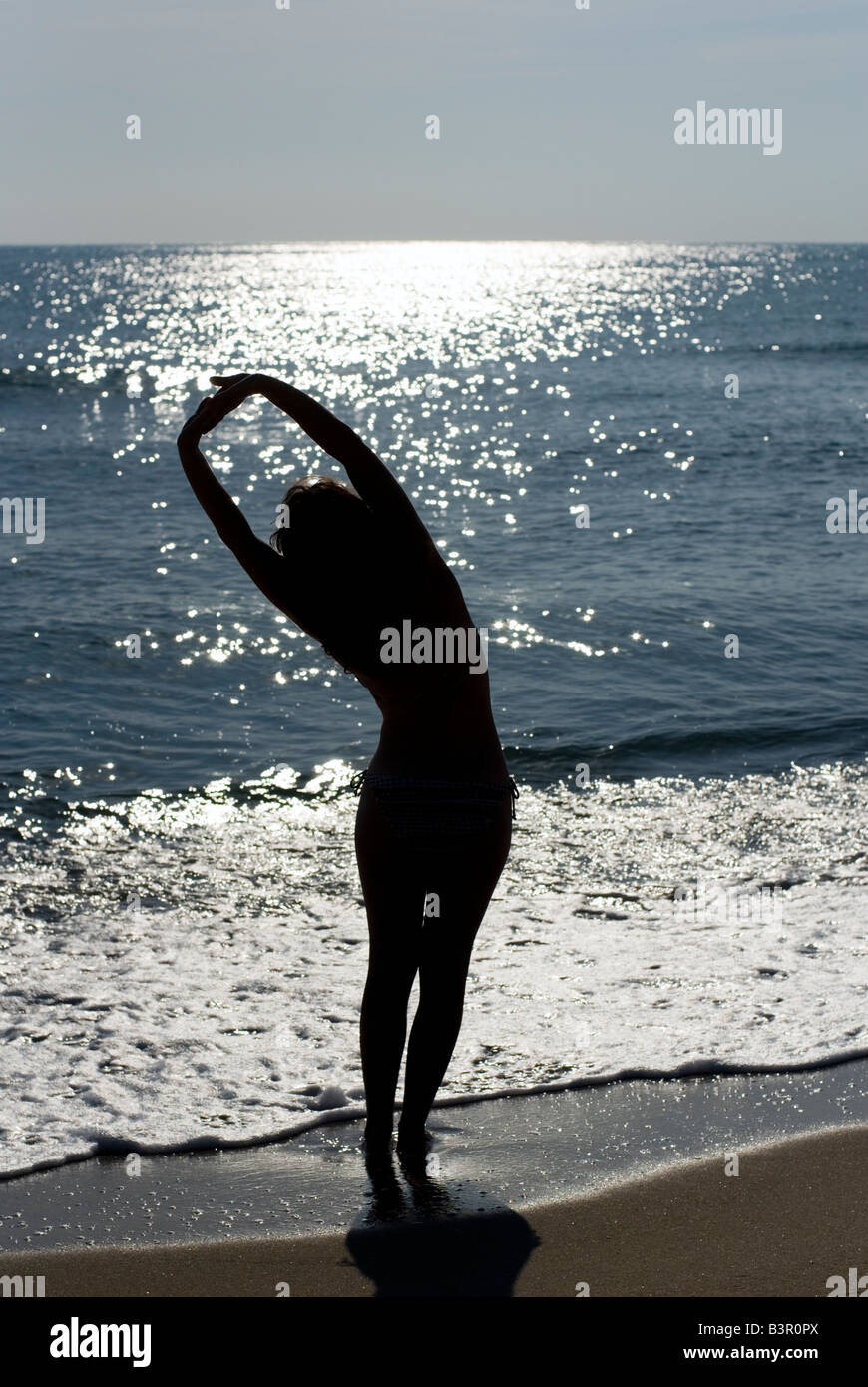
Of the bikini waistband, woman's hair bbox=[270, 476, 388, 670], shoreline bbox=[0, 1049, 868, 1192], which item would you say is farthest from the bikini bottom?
shoreline bbox=[0, 1049, 868, 1192]

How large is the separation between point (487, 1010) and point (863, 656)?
22.4 feet

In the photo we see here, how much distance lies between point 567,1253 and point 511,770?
4884 mm

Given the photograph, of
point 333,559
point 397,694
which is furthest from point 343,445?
point 397,694

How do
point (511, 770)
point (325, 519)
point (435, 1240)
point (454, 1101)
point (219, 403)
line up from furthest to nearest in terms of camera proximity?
1. point (511, 770)
2. point (454, 1101)
3. point (435, 1240)
4. point (219, 403)
5. point (325, 519)

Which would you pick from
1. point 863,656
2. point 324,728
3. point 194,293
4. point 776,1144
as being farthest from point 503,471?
point 194,293

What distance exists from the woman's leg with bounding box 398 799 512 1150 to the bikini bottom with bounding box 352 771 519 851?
44 mm

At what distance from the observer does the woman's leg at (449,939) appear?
3.16m

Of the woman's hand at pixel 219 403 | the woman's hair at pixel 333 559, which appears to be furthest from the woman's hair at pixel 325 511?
the woman's hand at pixel 219 403

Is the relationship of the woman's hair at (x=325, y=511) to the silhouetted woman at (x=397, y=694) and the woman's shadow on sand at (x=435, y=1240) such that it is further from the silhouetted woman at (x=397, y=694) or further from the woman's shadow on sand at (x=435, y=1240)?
the woman's shadow on sand at (x=435, y=1240)

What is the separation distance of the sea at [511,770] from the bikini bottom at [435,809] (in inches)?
49.5

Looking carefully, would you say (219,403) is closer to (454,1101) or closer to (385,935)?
(385,935)

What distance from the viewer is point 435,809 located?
312 cm
